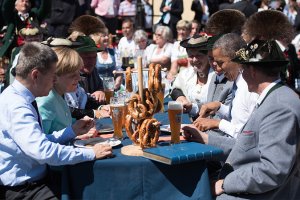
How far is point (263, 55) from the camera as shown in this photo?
2891 mm

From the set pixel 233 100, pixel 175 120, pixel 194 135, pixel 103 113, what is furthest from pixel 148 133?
pixel 103 113

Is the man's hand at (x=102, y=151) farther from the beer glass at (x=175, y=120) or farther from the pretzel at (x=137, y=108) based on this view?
the beer glass at (x=175, y=120)

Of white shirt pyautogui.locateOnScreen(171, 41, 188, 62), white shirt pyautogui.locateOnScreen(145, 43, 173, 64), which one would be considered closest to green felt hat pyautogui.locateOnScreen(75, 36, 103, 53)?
white shirt pyautogui.locateOnScreen(171, 41, 188, 62)

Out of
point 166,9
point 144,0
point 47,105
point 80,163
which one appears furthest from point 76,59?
point 144,0

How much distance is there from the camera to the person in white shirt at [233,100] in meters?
3.55

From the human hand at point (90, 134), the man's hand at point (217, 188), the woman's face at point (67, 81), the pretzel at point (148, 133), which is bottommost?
the man's hand at point (217, 188)

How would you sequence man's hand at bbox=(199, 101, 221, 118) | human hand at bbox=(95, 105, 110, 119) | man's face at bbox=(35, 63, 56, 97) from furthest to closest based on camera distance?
human hand at bbox=(95, 105, 110, 119), man's hand at bbox=(199, 101, 221, 118), man's face at bbox=(35, 63, 56, 97)

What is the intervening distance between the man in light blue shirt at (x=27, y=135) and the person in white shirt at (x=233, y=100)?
100 centimetres

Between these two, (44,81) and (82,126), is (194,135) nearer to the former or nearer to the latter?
(82,126)

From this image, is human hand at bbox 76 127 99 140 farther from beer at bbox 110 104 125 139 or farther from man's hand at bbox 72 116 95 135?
beer at bbox 110 104 125 139

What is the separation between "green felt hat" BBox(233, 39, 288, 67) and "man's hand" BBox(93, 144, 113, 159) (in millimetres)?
897

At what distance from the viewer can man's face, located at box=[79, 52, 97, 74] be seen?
4.95 metres

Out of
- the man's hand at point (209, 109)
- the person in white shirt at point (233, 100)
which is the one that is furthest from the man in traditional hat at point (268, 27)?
the man's hand at point (209, 109)

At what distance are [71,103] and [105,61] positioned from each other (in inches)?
105
